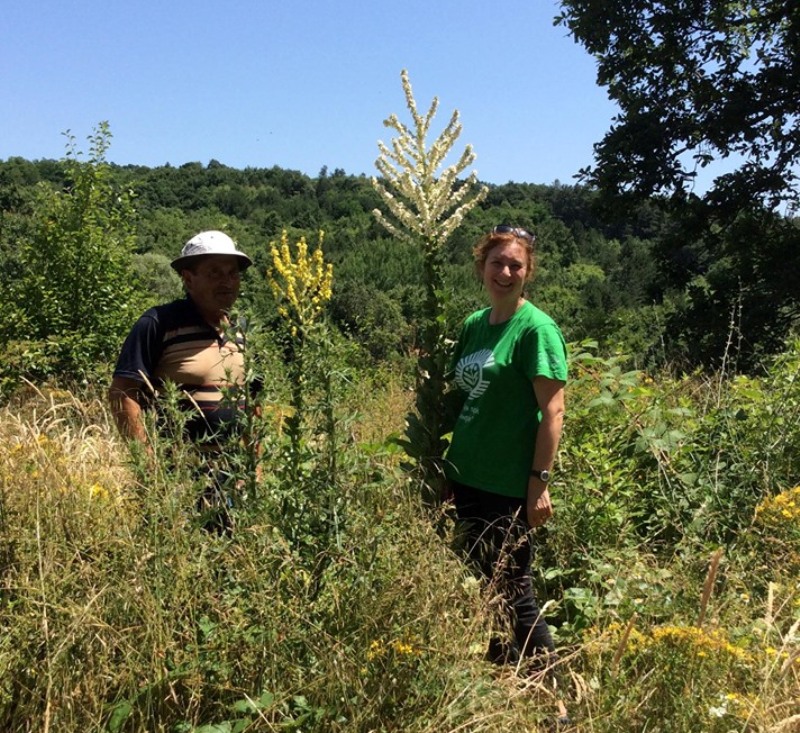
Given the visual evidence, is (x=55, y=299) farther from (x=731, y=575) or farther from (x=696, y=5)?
(x=696, y=5)

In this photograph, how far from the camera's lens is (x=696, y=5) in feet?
33.8

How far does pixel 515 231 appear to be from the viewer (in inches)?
107

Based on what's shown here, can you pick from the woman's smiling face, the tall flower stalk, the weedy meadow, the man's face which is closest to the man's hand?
the weedy meadow

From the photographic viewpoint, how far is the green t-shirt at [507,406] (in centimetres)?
249

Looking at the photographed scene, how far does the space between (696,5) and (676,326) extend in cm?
499

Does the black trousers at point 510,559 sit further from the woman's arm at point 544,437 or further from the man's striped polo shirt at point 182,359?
the man's striped polo shirt at point 182,359

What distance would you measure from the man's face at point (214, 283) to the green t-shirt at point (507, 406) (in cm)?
113

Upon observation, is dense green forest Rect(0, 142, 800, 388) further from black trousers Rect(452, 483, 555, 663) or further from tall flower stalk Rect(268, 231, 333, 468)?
black trousers Rect(452, 483, 555, 663)

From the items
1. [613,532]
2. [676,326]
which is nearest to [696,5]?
[676,326]

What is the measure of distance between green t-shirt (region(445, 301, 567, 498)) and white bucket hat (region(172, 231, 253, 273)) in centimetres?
116

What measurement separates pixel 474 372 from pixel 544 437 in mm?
383

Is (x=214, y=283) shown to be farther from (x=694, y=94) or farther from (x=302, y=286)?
(x=694, y=94)

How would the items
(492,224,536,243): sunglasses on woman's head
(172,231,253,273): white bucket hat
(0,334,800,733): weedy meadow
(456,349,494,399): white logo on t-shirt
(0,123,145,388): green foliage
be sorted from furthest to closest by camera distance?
Answer: 1. (0,123,145,388): green foliage
2. (172,231,253,273): white bucket hat
3. (492,224,536,243): sunglasses on woman's head
4. (456,349,494,399): white logo on t-shirt
5. (0,334,800,733): weedy meadow

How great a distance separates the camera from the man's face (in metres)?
2.88
